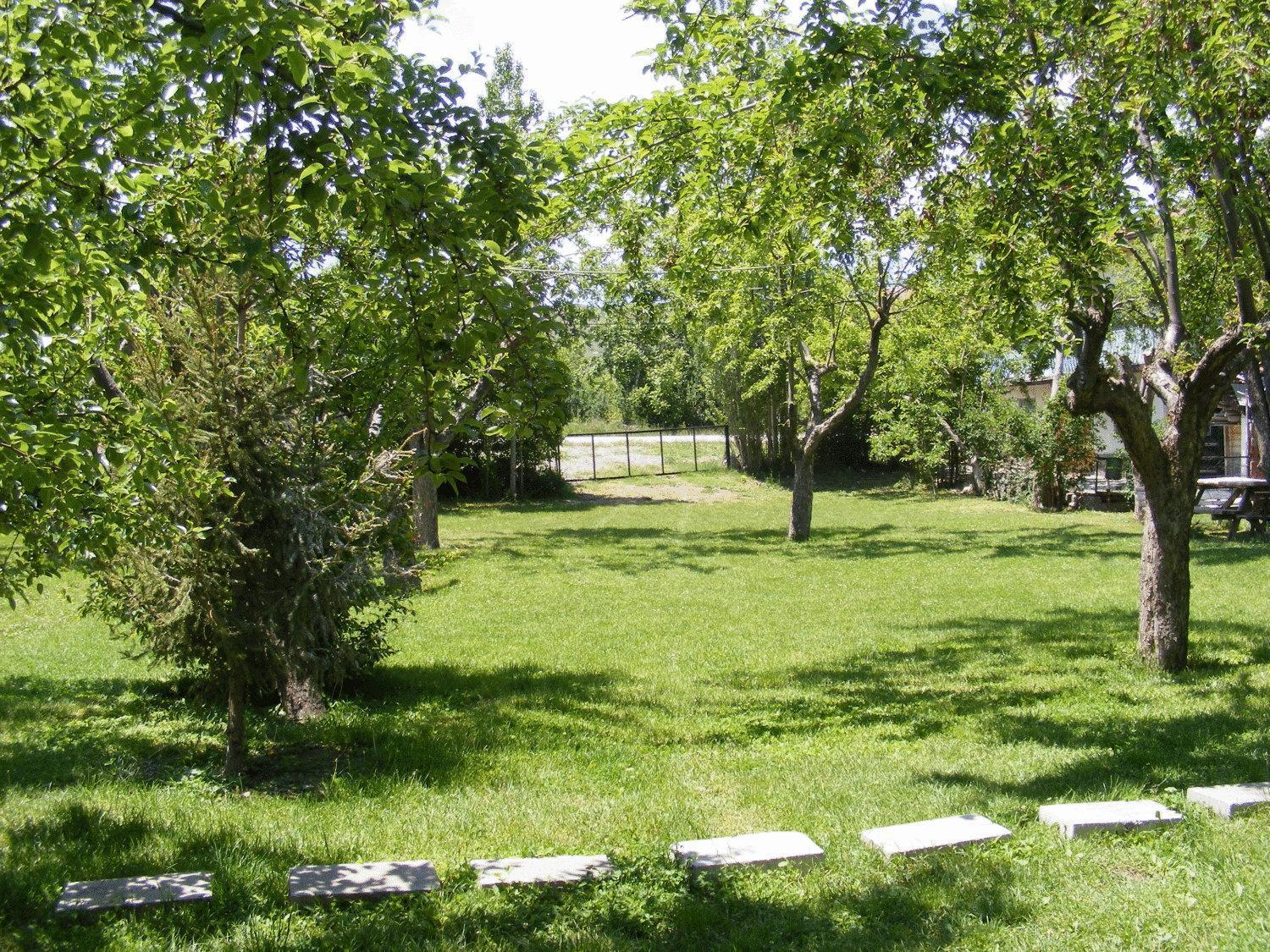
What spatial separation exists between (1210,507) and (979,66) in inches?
828

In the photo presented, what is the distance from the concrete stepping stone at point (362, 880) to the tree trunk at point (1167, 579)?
23.0 ft

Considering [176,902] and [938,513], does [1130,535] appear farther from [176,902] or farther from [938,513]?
[176,902]

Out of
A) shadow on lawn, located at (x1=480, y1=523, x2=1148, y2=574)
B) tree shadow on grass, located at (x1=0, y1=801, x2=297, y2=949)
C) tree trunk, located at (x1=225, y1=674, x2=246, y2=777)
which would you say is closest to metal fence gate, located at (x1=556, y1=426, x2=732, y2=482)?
shadow on lawn, located at (x1=480, y1=523, x2=1148, y2=574)

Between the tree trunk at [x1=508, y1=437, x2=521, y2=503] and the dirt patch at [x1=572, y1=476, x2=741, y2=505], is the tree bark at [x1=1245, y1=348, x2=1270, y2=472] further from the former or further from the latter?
the tree trunk at [x1=508, y1=437, x2=521, y2=503]

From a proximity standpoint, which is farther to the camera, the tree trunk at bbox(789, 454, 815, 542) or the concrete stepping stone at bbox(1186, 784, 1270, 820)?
the tree trunk at bbox(789, 454, 815, 542)

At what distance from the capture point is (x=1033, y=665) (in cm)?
1007

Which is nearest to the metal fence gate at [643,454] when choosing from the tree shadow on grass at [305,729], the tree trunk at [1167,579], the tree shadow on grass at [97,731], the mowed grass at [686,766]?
the mowed grass at [686,766]

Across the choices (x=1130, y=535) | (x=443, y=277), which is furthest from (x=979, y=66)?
(x=1130, y=535)

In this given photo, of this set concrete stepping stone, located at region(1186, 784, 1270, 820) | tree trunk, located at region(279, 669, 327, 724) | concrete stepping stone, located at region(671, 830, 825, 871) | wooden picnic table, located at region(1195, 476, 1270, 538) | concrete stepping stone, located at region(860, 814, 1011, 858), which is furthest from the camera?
wooden picnic table, located at region(1195, 476, 1270, 538)

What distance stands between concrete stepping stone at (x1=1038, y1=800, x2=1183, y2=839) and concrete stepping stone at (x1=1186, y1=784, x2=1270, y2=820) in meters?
0.21

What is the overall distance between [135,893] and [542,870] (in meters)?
1.54

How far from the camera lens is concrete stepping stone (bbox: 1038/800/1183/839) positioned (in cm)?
461

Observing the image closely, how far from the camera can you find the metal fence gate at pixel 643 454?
4000 cm

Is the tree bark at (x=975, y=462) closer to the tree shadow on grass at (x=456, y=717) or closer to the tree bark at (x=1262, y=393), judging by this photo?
the tree bark at (x=1262, y=393)
